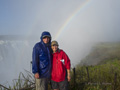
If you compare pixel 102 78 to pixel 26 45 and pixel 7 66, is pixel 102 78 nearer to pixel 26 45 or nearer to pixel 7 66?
pixel 7 66

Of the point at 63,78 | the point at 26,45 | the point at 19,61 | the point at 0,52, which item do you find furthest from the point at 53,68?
the point at 26,45

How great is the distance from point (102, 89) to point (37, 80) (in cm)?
206

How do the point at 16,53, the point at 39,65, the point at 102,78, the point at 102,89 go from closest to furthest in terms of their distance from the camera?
the point at 39,65 → the point at 102,89 → the point at 102,78 → the point at 16,53

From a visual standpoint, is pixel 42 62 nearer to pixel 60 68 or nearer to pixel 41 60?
pixel 41 60

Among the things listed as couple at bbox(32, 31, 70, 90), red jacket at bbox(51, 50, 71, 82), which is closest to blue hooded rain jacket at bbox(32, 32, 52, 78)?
couple at bbox(32, 31, 70, 90)

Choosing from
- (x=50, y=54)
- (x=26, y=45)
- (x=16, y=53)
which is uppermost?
(x=26, y=45)

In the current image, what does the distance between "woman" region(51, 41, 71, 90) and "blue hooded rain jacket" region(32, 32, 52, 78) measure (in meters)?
0.14

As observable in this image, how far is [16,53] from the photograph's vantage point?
37250 millimetres

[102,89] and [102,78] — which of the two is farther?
[102,78]

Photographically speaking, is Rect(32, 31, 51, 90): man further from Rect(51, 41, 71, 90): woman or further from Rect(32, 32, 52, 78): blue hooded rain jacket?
Rect(51, 41, 71, 90): woman

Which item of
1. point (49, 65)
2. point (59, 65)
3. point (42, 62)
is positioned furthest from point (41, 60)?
point (59, 65)

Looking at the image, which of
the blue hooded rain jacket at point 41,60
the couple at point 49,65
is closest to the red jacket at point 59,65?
the couple at point 49,65

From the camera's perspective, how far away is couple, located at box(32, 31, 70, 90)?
308cm

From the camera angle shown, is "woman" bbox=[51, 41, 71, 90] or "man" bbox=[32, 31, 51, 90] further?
"woman" bbox=[51, 41, 71, 90]
